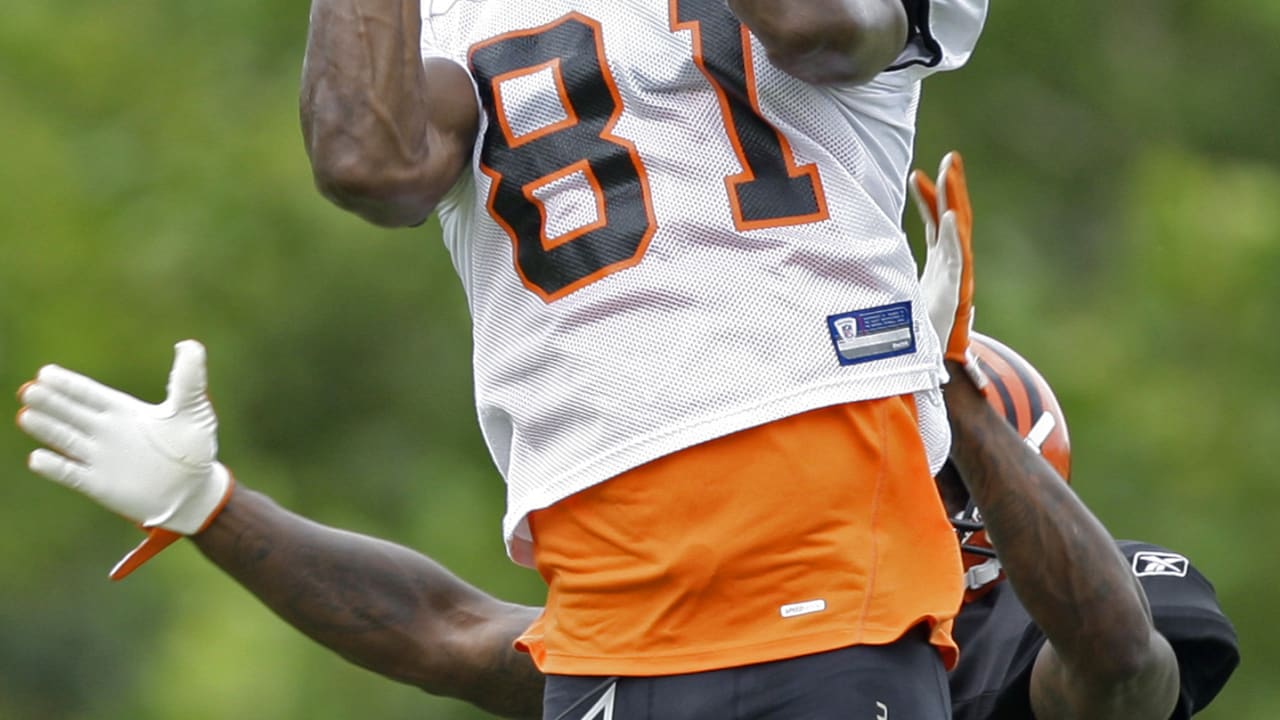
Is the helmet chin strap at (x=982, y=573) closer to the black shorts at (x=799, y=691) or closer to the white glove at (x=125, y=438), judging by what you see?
the black shorts at (x=799, y=691)

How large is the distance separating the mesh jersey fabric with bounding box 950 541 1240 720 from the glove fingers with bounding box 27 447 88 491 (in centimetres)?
167

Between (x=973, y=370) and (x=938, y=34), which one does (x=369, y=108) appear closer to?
(x=938, y=34)

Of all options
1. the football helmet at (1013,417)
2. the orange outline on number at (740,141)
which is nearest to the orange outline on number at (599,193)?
the orange outline on number at (740,141)

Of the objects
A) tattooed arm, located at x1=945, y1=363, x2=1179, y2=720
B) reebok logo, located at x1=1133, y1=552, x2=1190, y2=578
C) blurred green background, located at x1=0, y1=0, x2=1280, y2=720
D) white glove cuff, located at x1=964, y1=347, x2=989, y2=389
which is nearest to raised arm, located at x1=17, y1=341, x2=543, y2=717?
tattooed arm, located at x1=945, y1=363, x2=1179, y2=720

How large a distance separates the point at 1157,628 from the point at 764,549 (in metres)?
1.58

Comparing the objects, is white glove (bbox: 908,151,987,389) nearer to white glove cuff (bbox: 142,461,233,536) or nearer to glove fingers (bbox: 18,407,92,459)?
white glove cuff (bbox: 142,461,233,536)

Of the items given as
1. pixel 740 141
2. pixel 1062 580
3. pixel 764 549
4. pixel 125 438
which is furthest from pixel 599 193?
pixel 1062 580

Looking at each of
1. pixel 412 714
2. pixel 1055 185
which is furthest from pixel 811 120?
pixel 1055 185

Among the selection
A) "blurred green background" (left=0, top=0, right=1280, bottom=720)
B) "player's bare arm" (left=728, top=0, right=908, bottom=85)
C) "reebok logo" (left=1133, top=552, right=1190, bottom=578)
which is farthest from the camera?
"blurred green background" (left=0, top=0, right=1280, bottom=720)

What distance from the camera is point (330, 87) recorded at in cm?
309

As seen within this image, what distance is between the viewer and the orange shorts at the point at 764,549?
3066mm

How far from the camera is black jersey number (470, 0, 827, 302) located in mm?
3135

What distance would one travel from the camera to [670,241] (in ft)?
10.2

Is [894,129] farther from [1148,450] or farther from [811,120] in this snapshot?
[1148,450]
